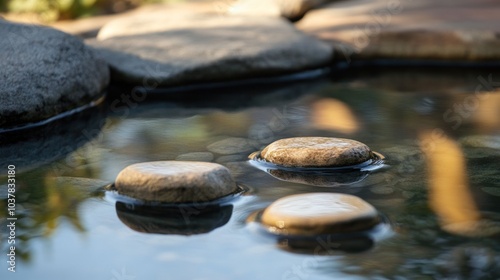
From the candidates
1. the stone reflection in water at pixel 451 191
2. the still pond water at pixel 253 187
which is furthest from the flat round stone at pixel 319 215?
the stone reflection in water at pixel 451 191

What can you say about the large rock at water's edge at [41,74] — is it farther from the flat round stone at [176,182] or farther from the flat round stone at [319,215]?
the flat round stone at [319,215]

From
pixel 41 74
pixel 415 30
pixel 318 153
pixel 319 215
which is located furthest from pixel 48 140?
pixel 415 30

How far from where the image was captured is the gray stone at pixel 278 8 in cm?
754

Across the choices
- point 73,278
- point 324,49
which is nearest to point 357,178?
point 73,278

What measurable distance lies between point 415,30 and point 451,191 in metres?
3.60

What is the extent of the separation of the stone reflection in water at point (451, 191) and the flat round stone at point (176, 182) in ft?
2.86

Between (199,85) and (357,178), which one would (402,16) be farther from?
(357,178)

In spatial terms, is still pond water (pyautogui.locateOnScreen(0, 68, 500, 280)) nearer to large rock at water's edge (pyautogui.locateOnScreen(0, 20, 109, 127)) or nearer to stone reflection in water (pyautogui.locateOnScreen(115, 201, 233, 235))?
stone reflection in water (pyautogui.locateOnScreen(115, 201, 233, 235))

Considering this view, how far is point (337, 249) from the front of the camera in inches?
108

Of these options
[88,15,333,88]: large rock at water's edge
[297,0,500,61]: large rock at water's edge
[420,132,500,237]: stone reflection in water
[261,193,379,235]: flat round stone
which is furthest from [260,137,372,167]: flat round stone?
[297,0,500,61]: large rock at water's edge

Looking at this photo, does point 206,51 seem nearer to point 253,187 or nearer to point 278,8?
point 278,8

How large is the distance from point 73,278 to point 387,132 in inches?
93.1

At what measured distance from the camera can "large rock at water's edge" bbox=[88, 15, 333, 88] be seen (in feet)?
19.3

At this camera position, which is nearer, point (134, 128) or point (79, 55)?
point (134, 128)
